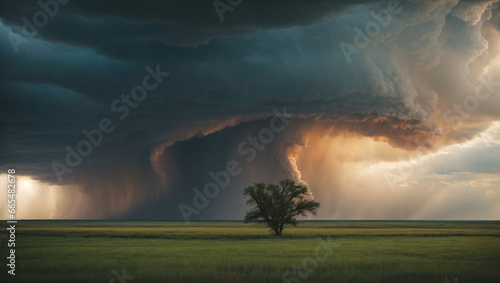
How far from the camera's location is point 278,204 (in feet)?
231

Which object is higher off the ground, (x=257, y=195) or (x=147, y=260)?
(x=257, y=195)

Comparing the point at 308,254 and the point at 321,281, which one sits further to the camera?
the point at 308,254

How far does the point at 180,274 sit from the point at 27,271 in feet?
28.9

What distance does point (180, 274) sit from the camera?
24094mm

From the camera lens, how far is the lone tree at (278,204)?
70.3 meters

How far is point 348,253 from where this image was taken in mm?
36312

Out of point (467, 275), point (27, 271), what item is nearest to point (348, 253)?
point (467, 275)

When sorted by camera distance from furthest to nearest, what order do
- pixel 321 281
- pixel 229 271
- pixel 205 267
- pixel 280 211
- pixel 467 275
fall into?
pixel 280 211
pixel 205 267
pixel 229 271
pixel 467 275
pixel 321 281

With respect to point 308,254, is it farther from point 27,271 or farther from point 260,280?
point 27,271

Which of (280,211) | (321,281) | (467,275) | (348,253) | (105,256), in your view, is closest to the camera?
(321,281)

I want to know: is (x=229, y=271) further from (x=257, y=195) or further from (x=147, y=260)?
(x=257, y=195)

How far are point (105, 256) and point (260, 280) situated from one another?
16.1 meters

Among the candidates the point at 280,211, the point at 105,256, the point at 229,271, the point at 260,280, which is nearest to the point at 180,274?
the point at 229,271

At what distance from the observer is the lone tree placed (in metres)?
70.3
